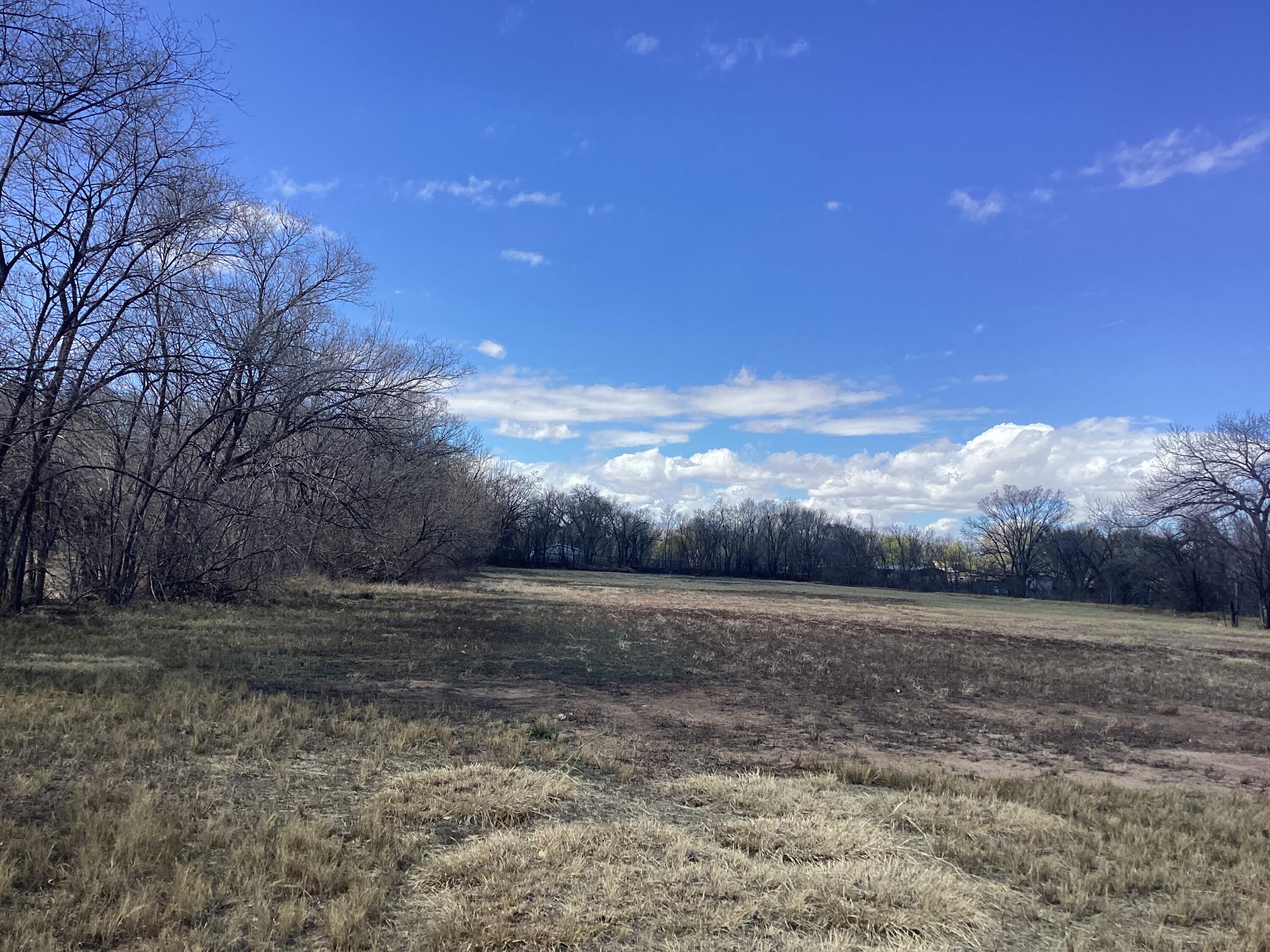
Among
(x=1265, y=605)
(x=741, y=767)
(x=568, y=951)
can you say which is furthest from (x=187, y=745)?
(x=1265, y=605)

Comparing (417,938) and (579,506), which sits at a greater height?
(579,506)

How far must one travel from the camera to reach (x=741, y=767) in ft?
24.3

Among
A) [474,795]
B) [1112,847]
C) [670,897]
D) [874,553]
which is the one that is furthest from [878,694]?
[874,553]

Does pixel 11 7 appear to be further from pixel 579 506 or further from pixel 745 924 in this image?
pixel 579 506

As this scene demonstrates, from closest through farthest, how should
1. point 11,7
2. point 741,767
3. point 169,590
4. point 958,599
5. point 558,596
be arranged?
point 741,767, point 11,7, point 169,590, point 558,596, point 958,599

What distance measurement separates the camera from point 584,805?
228 inches

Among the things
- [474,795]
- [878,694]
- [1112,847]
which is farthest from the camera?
[878,694]

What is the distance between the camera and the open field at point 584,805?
12.7 feet

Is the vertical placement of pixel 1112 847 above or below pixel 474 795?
below

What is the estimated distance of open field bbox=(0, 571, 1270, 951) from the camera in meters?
3.87

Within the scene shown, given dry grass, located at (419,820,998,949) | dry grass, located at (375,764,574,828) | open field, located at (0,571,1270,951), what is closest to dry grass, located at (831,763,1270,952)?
open field, located at (0,571,1270,951)

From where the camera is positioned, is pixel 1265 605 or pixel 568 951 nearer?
pixel 568 951

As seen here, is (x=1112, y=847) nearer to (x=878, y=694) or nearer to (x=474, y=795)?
(x=474, y=795)

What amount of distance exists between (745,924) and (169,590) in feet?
61.4
